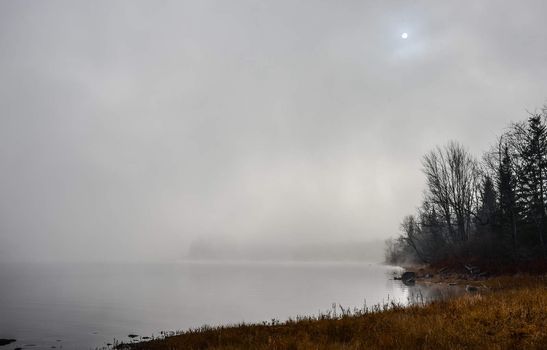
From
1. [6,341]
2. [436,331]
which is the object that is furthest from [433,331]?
[6,341]

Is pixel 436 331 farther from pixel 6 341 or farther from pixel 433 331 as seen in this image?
pixel 6 341

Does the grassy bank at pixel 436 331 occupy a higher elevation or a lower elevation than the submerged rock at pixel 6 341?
higher

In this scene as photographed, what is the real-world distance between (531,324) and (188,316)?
30772mm

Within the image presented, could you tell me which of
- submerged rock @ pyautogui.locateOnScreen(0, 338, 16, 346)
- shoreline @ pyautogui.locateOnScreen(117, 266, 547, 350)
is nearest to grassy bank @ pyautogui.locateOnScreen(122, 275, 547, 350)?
shoreline @ pyautogui.locateOnScreen(117, 266, 547, 350)

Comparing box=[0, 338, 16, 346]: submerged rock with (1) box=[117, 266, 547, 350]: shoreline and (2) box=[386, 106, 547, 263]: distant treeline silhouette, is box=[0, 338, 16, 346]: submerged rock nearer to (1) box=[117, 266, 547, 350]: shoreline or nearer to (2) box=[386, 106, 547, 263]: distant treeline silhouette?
(1) box=[117, 266, 547, 350]: shoreline

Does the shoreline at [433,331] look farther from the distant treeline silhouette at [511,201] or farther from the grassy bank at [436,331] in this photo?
the distant treeline silhouette at [511,201]

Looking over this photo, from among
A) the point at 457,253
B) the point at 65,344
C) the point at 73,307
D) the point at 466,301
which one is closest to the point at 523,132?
the point at 457,253

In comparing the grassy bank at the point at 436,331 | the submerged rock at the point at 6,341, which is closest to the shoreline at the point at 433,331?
the grassy bank at the point at 436,331

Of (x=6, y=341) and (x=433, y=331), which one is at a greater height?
(x=433, y=331)

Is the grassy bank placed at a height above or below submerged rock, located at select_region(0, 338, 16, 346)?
above

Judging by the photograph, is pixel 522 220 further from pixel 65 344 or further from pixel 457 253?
pixel 65 344

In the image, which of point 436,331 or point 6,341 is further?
point 6,341

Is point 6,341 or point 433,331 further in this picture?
point 6,341

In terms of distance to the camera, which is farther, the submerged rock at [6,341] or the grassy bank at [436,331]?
the submerged rock at [6,341]
